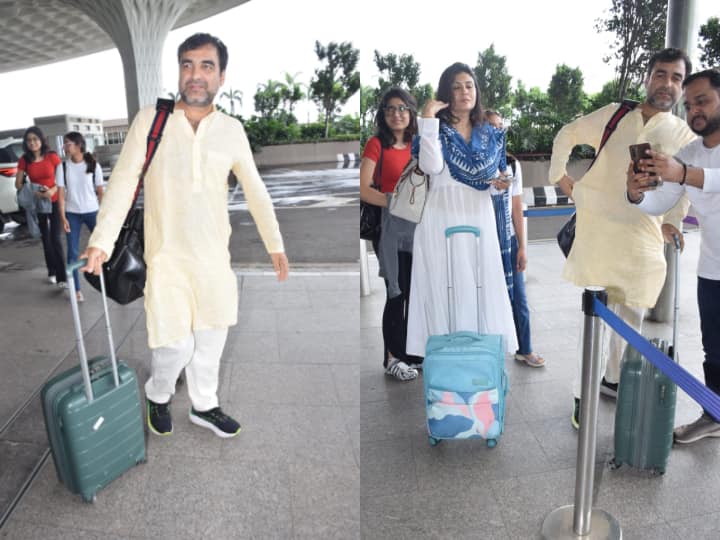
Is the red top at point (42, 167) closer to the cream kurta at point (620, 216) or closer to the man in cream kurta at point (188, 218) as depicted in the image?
the man in cream kurta at point (188, 218)

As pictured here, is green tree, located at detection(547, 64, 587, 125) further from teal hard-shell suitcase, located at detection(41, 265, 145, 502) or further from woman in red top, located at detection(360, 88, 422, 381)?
teal hard-shell suitcase, located at detection(41, 265, 145, 502)

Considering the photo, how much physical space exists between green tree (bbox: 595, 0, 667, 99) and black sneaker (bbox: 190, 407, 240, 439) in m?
2.88

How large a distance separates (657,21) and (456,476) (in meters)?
3.06

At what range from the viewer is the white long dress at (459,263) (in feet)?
9.25

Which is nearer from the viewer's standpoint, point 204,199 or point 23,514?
point 23,514

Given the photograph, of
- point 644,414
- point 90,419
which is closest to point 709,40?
point 644,414

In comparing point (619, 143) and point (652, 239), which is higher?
point (619, 143)

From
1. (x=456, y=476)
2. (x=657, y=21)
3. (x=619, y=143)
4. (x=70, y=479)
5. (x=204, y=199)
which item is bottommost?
(x=456, y=476)

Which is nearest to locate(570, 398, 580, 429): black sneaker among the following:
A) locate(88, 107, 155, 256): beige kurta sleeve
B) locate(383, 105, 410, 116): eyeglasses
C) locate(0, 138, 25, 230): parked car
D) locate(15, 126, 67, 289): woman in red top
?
locate(383, 105, 410, 116): eyeglasses

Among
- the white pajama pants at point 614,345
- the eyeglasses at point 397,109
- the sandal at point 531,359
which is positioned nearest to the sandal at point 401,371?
the sandal at point 531,359

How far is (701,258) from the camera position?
229 centimetres

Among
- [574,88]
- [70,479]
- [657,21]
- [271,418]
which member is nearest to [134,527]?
[70,479]

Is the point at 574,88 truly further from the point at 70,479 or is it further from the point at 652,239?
the point at 70,479

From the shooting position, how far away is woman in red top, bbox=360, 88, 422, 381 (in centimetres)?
281
